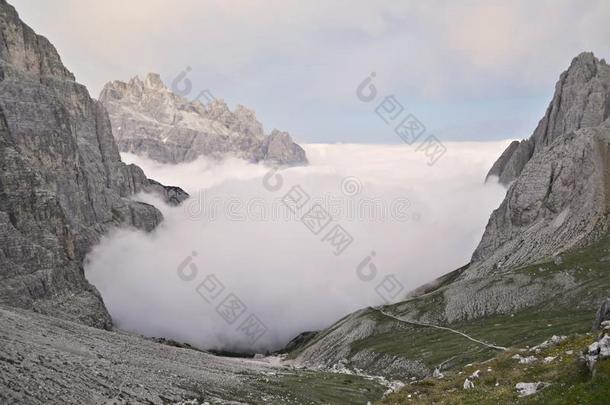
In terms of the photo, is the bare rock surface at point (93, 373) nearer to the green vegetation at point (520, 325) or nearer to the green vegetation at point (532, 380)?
the green vegetation at point (532, 380)

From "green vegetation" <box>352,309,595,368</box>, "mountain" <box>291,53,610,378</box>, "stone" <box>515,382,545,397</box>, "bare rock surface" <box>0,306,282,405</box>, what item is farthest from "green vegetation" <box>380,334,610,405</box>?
"mountain" <box>291,53,610,378</box>

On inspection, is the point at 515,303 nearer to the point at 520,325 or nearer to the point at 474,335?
the point at 520,325

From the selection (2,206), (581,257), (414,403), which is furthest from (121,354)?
(581,257)

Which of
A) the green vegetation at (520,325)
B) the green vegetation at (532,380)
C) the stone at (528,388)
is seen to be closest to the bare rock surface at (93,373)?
the green vegetation at (532,380)

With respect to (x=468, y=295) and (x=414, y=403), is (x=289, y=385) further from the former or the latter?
(x=468, y=295)

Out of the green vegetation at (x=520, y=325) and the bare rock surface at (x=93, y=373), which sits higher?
the bare rock surface at (x=93, y=373)

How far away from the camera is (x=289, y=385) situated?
95.2 meters

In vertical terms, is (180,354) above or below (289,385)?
above

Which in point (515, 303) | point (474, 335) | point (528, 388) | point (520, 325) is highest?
point (528, 388)

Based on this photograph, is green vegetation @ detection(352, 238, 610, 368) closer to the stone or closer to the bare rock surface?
the bare rock surface

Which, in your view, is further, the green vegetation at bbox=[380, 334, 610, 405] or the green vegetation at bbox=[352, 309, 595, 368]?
the green vegetation at bbox=[352, 309, 595, 368]

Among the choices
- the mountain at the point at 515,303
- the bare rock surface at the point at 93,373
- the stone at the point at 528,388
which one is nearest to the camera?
the stone at the point at 528,388

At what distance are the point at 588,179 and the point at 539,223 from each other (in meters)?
23.6

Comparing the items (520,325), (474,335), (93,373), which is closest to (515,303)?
(520,325)
